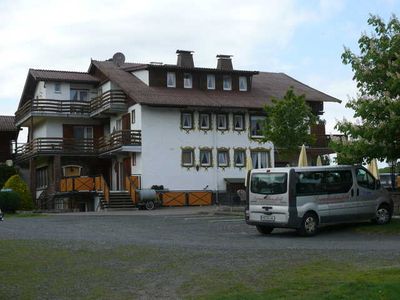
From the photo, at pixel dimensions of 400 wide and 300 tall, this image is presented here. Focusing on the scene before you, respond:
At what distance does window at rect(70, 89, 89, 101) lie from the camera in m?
49.8

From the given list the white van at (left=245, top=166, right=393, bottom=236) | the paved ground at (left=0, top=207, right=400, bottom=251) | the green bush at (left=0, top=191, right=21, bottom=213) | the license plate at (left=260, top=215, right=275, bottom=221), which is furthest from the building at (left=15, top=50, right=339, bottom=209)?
the license plate at (left=260, top=215, right=275, bottom=221)

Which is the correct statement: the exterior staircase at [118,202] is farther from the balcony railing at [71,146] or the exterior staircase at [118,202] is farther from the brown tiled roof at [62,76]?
the brown tiled roof at [62,76]

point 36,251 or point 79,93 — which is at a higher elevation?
point 79,93

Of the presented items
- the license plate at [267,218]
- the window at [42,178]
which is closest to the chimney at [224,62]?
the window at [42,178]

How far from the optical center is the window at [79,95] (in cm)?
4978

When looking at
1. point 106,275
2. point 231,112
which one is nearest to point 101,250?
point 106,275

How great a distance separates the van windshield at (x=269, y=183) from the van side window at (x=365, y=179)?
282cm

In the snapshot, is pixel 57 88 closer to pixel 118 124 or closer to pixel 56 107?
pixel 56 107

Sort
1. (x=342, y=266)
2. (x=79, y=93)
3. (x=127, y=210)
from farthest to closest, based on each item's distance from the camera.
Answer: (x=79, y=93), (x=127, y=210), (x=342, y=266)

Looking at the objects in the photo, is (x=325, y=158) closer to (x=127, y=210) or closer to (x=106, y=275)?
(x=127, y=210)

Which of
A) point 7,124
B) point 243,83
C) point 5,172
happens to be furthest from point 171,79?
point 7,124

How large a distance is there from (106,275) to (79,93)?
130ft

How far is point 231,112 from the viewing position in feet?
153

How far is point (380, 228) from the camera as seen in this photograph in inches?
803
